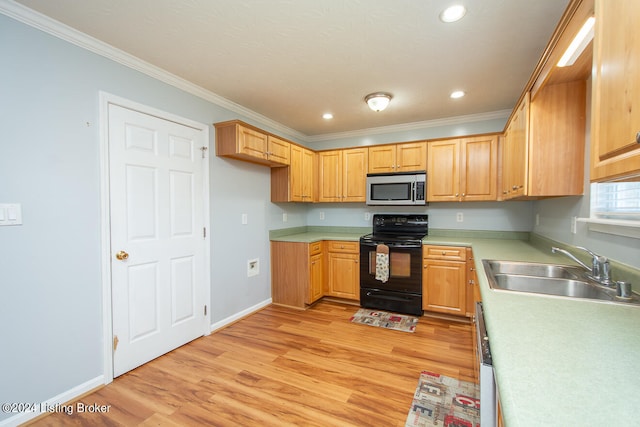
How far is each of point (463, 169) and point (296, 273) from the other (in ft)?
7.93

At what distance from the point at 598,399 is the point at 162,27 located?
2.59m

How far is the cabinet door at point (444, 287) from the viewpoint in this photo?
313 cm

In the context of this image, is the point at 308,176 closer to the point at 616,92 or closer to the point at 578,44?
the point at 578,44

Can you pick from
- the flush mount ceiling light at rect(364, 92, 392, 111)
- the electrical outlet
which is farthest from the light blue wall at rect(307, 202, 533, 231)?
the flush mount ceiling light at rect(364, 92, 392, 111)

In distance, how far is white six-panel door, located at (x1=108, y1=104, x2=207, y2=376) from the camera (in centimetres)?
215

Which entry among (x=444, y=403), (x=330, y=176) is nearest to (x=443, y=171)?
(x=330, y=176)

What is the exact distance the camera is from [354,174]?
157 inches

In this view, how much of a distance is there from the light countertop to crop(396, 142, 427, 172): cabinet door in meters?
2.52

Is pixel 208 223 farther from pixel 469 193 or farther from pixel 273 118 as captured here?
pixel 469 193

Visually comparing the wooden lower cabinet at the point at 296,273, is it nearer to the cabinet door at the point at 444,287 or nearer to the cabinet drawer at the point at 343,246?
the cabinet drawer at the point at 343,246

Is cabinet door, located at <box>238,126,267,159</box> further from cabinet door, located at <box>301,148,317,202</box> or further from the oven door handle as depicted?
the oven door handle

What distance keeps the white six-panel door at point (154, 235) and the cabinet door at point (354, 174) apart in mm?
1945

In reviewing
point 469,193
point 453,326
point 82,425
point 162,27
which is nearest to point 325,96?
point 162,27

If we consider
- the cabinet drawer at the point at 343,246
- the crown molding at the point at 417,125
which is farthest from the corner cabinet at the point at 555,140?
the cabinet drawer at the point at 343,246
